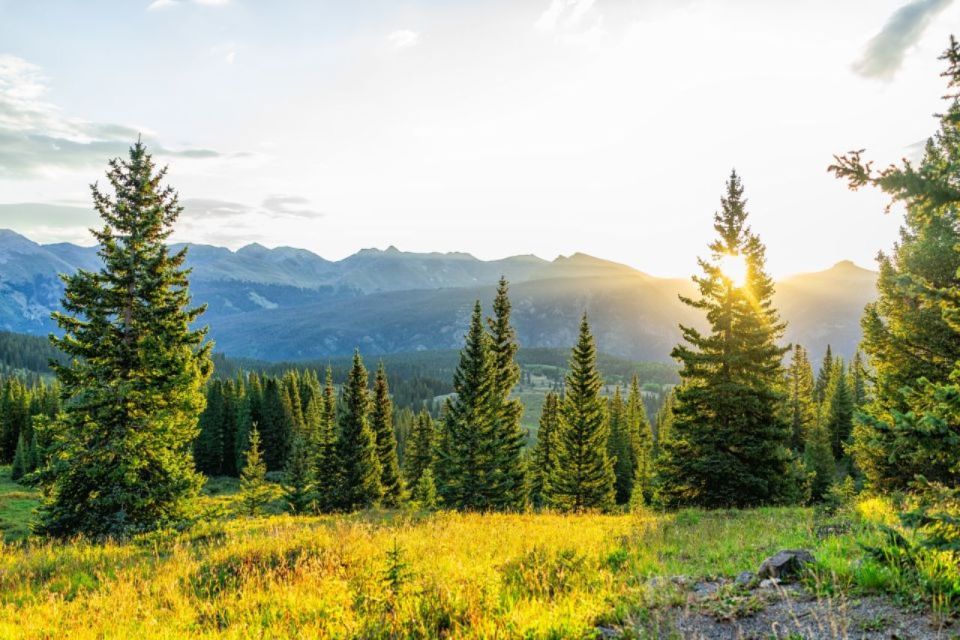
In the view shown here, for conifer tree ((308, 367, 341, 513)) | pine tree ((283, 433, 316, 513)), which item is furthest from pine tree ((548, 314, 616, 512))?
pine tree ((283, 433, 316, 513))

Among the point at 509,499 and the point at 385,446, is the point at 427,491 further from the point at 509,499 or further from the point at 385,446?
the point at 509,499

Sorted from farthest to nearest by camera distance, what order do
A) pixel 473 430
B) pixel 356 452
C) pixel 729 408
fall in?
pixel 356 452, pixel 473 430, pixel 729 408

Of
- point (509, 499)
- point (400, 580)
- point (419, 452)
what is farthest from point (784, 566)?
point (419, 452)

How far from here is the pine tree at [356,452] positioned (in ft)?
142

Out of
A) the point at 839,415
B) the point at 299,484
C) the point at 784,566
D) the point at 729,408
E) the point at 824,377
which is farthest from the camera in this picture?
the point at 824,377

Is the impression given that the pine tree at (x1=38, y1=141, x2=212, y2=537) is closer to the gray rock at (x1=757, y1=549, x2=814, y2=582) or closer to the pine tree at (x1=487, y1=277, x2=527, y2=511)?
the gray rock at (x1=757, y1=549, x2=814, y2=582)

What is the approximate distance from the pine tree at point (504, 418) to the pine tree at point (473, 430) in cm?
53

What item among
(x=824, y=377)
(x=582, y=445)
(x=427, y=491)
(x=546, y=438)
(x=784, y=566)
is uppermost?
(x=784, y=566)

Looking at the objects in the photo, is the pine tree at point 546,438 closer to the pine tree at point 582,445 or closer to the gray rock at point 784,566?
the pine tree at point 582,445

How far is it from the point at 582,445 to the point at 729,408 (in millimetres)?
19467

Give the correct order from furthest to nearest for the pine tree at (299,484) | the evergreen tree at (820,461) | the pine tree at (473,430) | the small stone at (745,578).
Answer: the pine tree at (299,484) → the evergreen tree at (820,461) → the pine tree at (473,430) → the small stone at (745,578)

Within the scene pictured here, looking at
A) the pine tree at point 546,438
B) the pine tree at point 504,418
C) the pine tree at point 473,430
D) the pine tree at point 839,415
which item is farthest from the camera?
the pine tree at point 839,415

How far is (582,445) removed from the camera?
4050cm

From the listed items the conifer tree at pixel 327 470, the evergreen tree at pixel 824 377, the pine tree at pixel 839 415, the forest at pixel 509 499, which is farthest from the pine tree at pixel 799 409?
the conifer tree at pixel 327 470
